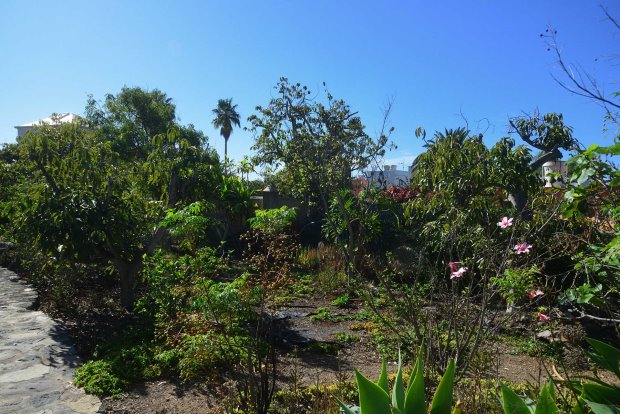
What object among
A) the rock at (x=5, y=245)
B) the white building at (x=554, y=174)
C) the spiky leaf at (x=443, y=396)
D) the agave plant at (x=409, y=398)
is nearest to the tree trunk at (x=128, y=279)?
the white building at (x=554, y=174)

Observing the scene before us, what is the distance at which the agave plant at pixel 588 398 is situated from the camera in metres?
2.07

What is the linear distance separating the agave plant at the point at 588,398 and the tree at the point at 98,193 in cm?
562

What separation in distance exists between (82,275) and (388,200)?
680 cm

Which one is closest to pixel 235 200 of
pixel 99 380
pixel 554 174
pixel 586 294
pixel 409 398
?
pixel 99 380

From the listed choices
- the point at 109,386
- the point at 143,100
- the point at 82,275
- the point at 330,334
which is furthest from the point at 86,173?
the point at 143,100

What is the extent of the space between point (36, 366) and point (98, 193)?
2.39 m

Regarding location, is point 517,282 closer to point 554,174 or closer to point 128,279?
point 554,174

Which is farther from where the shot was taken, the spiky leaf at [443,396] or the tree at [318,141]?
the tree at [318,141]

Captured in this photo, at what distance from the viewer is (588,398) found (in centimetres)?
233

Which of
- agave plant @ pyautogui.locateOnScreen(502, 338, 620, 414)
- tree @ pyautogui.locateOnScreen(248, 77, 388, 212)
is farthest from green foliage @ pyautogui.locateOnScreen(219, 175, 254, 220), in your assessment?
agave plant @ pyautogui.locateOnScreen(502, 338, 620, 414)

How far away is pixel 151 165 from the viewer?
782cm

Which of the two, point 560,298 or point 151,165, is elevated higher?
point 151,165

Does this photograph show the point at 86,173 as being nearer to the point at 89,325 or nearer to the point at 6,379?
the point at 89,325

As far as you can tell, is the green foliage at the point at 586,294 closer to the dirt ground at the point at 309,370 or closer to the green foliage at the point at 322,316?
the dirt ground at the point at 309,370
